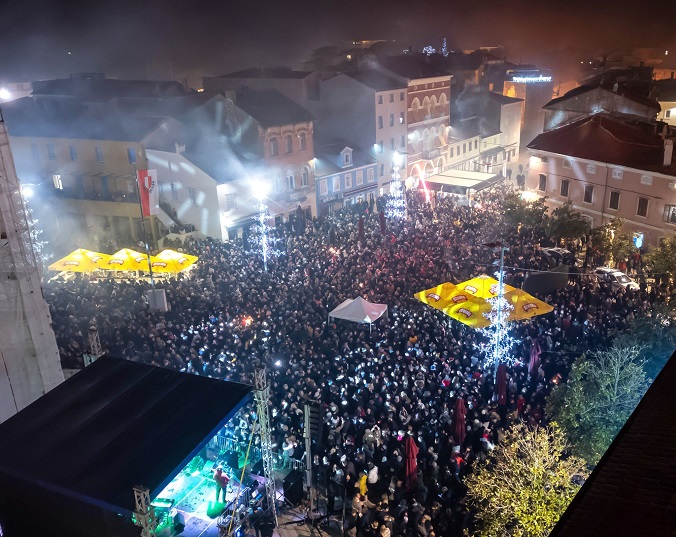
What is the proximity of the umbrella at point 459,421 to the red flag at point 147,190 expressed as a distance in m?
14.2

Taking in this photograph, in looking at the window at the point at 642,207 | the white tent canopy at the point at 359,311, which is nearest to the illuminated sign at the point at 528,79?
the window at the point at 642,207

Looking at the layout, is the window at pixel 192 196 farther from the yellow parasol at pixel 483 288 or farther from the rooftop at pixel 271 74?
the yellow parasol at pixel 483 288

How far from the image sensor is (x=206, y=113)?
33.6m

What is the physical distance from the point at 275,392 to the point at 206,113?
76.8ft

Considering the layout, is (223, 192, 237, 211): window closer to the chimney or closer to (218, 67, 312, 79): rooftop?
(218, 67, 312, 79): rooftop

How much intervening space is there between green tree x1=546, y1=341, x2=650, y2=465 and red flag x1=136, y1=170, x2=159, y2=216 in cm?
1570

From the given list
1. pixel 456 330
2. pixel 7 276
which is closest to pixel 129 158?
pixel 7 276

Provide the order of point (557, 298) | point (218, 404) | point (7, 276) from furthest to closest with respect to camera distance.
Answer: point (557, 298), point (7, 276), point (218, 404)

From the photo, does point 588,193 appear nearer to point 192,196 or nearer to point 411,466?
point 192,196

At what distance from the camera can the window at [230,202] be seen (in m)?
31.1

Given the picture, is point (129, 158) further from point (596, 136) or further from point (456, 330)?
point (596, 136)

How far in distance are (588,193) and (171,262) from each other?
76.9ft

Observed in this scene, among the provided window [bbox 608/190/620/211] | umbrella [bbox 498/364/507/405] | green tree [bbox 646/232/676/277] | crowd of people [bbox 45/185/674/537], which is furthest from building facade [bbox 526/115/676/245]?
umbrella [bbox 498/364/507/405]

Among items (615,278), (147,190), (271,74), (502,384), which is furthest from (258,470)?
(271,74)
